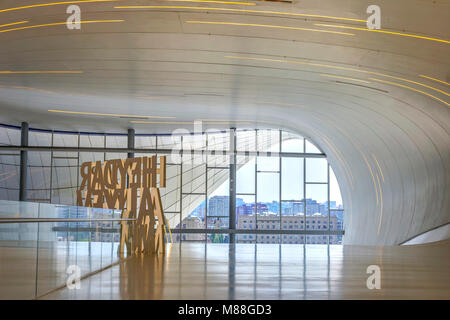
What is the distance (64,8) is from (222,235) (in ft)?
60.1

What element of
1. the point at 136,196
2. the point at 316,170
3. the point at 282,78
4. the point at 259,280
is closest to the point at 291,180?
the point at 316,170

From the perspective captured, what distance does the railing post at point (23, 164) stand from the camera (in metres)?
25.1

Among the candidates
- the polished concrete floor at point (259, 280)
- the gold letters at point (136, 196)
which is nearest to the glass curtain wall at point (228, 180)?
the gold letters at point (136, 196)

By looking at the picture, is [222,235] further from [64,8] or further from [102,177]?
[64,8]

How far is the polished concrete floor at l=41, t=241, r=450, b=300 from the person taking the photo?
18.8ft

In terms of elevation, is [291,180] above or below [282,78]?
below

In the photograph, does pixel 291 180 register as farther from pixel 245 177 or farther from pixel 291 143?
pixel 245 177

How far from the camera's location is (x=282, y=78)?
14.5 metres

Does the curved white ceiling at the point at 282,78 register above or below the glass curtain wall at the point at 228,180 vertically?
above

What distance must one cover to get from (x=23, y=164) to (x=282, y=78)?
636 inches

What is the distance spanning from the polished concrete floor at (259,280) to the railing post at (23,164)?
1708cm

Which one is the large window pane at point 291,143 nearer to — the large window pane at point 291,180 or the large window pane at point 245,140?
the large window pane at point 291,180
